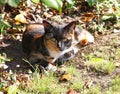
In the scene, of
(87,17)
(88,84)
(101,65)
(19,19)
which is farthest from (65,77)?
(87,17)

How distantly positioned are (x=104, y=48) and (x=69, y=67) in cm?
77

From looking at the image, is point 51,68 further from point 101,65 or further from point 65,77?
point 101,65

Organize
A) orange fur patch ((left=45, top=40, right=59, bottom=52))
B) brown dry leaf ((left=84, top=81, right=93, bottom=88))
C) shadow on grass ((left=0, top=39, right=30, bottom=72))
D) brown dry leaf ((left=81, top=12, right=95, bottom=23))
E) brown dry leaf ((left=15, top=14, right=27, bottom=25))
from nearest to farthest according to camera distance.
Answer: brown dry leaf ((left=84, top=81, right=93, bottom=88)) < orange fur patch ((left=45, top=40, right=59, bottom=52)) < shadow on grass ((left=0, top=39, right=30, bottom=72)) < brown dry leaf ((left=15, top=14, right=27, bottom=25)) < brown dry leaf ((left=81, top=12, right=95, bottom=23))

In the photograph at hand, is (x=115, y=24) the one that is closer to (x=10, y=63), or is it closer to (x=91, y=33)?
(x=91, y=33)

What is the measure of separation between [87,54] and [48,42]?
0.71m

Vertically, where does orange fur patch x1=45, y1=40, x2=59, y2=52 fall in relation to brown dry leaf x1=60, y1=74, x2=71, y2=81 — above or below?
Result: above

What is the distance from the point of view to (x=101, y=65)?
4836 millimetres

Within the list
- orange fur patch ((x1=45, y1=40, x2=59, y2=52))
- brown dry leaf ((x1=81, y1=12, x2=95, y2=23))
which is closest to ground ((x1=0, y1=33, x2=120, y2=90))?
orange fur patch ((x1=45, y1=40, x2=59, y2=52))

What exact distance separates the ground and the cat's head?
405 mm

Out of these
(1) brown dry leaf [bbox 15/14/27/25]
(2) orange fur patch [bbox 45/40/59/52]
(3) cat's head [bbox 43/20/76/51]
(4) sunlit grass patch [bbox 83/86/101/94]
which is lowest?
(4) sunlit grass patch [bbox 83/86/101/94]

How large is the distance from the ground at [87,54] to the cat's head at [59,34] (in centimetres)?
40

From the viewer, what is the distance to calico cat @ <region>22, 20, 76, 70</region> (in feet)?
15.6

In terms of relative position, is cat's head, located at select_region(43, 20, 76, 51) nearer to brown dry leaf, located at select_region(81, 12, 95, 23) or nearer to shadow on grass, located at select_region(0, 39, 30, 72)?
shadow on grass, located at select_region(0, 39, 30, 72)

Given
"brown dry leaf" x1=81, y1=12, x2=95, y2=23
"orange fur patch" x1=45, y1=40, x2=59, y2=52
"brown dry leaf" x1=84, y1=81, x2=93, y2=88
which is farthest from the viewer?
"brown dry leaf" x1=81, y1=12, x2=95, y2=23
